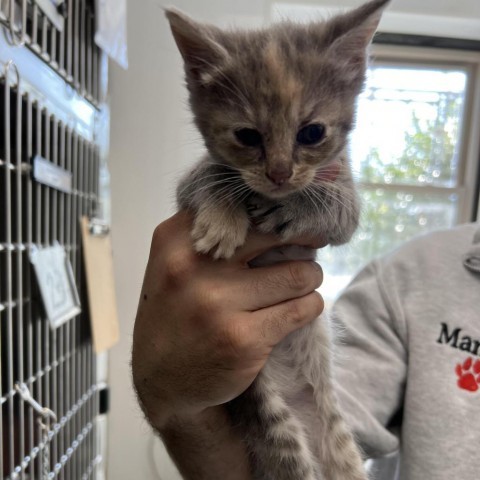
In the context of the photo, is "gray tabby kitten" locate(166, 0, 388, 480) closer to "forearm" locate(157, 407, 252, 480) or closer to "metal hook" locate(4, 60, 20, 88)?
"forearm" locate(157, 407, 252, 480)

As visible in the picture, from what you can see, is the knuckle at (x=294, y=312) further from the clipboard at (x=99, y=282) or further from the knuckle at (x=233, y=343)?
the clipboard at (x=99, y=282)

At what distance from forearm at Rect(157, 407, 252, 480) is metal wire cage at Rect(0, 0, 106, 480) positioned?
9.0 inches

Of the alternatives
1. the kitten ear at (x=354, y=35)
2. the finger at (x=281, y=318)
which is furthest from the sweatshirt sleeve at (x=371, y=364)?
the kitten ear at (x=354, y=35)

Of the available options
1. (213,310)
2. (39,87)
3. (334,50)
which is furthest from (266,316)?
(39,87)

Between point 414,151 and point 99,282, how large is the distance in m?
1.43

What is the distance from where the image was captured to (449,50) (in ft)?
5.98

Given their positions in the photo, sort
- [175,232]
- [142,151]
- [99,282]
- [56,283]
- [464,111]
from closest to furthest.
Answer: [175,232] < [56,283] < [99,282] < [142,151] < [464,111]

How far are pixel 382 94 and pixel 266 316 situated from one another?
1.50m

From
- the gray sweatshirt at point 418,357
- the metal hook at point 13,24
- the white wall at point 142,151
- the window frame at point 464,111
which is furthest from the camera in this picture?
the window frame at point 464,111

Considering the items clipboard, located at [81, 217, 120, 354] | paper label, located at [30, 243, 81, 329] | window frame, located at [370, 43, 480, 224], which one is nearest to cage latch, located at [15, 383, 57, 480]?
paper label, located at [30, 243, 81, 329]

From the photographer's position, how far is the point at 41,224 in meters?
0.83

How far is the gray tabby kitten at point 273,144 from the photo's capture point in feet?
2.19

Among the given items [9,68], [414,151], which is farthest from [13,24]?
[414,151]

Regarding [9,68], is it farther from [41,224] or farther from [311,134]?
[311,134]
